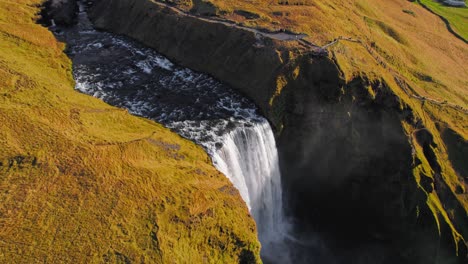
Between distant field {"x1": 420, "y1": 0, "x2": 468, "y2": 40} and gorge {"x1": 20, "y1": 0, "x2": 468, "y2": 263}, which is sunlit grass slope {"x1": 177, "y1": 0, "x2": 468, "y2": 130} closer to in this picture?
gorge {"x1": 20, "y1": 0, "x2": 468, "y2": 263}

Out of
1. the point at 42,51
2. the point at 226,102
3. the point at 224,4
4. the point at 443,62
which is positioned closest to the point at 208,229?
the point at 226,102

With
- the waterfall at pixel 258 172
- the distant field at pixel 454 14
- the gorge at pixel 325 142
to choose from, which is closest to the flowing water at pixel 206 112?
the waterfall at pixel 258 172

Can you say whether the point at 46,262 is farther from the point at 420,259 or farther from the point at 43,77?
the point at 420,259

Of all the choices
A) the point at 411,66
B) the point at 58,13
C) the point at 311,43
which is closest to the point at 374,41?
the point at 411,66

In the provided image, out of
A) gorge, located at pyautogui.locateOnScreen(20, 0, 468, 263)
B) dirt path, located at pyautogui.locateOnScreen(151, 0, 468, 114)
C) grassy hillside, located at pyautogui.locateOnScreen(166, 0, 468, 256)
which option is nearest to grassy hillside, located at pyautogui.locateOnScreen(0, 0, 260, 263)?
gorge, located at pyautogui.locateOnScreen(20, 0, 468, 263)

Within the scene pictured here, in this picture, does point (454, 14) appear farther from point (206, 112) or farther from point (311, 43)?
point (206, 112)

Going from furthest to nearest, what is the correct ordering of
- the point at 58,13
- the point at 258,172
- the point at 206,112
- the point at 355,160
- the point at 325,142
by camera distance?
Answer: the point at 58,13
the point at 355,160
the point at 325,142
the point at 206,112
the point at 258,172
